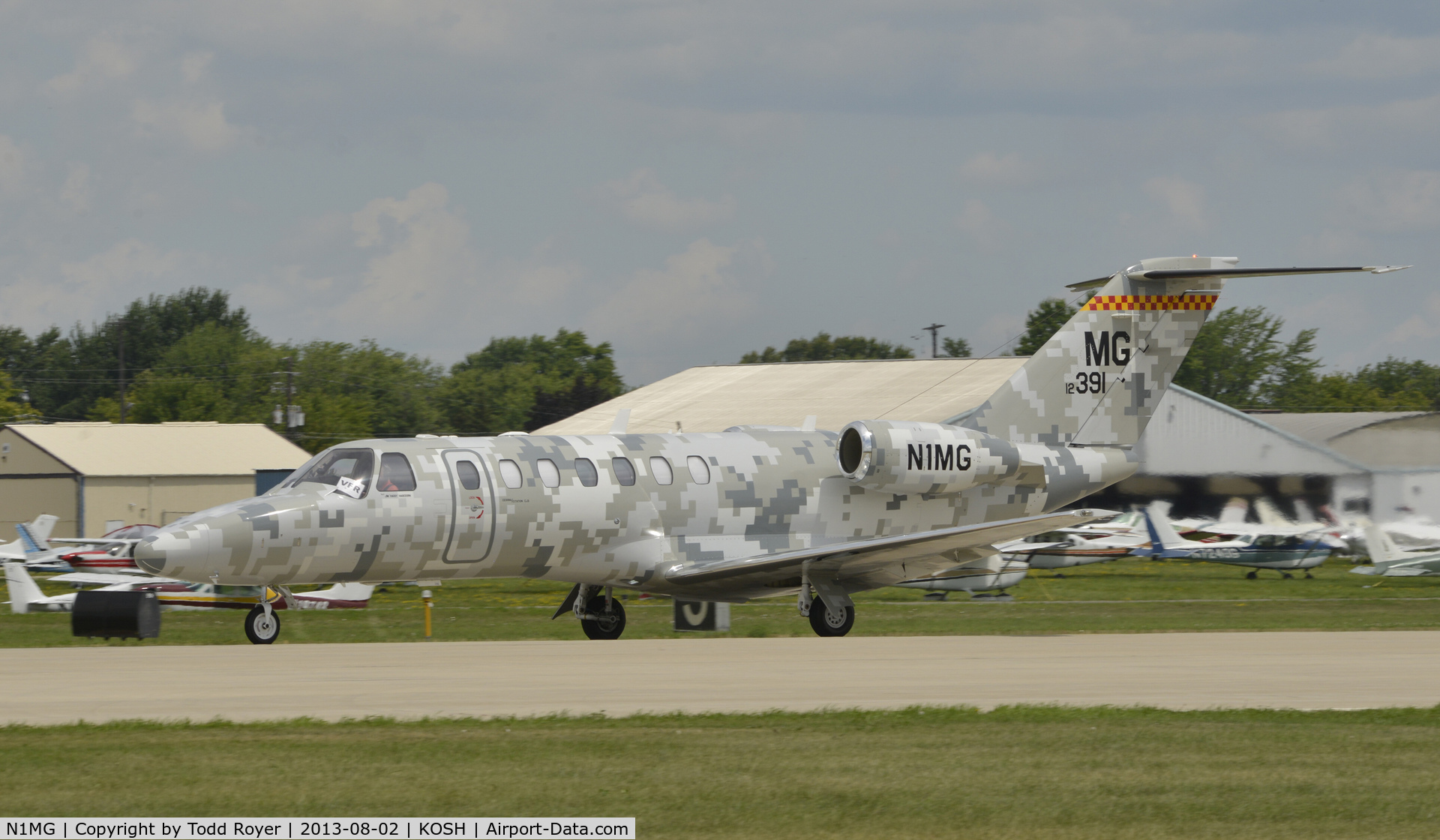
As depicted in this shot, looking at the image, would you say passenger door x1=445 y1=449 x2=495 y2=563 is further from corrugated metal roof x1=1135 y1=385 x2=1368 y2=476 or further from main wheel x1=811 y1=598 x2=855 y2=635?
corrugated metal roof x1=1135 y1=385 x2=1368 y2=476

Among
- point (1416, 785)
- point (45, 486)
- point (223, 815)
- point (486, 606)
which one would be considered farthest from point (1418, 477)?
point (45, 486)

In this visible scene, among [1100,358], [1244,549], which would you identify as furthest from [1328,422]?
[1100,358]

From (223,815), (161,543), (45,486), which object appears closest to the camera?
(223,815)

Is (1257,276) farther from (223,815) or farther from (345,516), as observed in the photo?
(223,815)

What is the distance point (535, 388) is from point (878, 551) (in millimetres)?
106053

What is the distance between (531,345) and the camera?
14500cm

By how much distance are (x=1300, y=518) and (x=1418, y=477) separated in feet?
11.4

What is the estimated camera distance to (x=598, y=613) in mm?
23594

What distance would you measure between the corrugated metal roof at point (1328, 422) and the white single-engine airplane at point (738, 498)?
2324 centimetres

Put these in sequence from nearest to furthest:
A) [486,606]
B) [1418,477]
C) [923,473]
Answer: [923,473]
[486,606]
[1418,477]

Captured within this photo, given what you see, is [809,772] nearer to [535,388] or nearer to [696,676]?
[696,676]

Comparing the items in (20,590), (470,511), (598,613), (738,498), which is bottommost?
(598,613)

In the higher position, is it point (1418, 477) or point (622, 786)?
point (1418, 477)

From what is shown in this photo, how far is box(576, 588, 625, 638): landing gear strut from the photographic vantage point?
23500 mm
